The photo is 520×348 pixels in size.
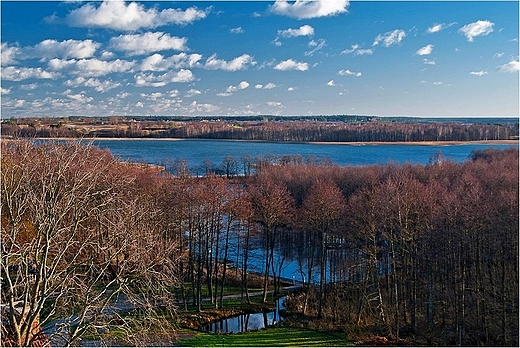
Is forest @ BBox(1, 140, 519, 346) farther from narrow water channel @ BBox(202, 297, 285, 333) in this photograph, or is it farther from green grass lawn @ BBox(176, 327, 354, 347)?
narrow water channel @ BBox(202, 297, 285, 333)

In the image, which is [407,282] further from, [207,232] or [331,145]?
[331,145]

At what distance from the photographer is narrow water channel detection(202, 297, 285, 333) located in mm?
19625

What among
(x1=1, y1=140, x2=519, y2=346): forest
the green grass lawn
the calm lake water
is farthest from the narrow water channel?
the calm lake water

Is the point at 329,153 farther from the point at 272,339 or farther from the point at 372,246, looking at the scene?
the point at 272,339

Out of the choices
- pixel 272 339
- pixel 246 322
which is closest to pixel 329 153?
pixel 246 322

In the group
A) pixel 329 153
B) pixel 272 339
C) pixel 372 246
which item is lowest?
pixel 272 339

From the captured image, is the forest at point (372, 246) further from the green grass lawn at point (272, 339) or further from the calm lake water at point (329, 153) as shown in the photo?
the calm lake water at point (329, 153)

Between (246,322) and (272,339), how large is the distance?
3.25m

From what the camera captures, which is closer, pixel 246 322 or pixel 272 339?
pixel 272 339

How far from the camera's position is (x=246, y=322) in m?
20.5

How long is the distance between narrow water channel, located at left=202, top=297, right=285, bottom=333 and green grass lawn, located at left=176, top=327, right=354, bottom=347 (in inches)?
45.5

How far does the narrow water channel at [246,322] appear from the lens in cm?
1962

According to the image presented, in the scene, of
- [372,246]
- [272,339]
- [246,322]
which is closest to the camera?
[272,339]

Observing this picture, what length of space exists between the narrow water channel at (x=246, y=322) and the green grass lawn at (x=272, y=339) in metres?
1.16
